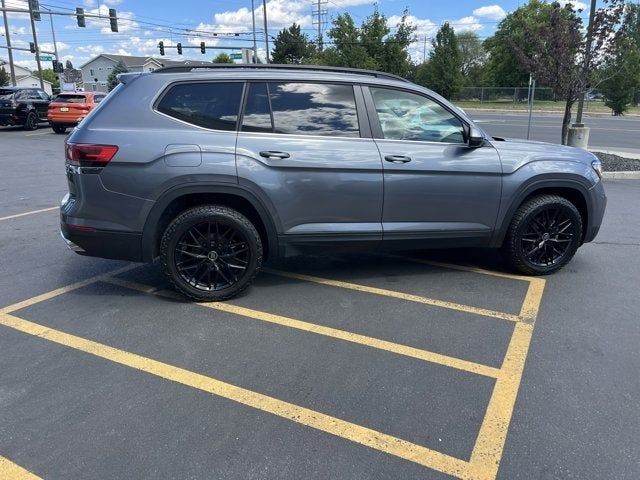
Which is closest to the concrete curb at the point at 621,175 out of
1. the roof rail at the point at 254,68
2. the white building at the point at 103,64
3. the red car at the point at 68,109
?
the roof rail at the point at 254,68

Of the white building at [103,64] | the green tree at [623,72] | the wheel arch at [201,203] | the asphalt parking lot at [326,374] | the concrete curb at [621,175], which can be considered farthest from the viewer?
the white building at [103,64]

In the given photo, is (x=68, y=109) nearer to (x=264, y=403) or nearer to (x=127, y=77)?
(x=127, y=77)

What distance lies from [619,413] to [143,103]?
379cm

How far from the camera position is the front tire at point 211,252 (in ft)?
13.3

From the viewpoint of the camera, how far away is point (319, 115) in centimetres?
423

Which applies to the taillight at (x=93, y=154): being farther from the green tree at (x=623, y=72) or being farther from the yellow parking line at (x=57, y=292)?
the green tree at (x=623, y=72)

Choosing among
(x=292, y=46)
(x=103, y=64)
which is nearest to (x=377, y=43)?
(x=292, y=46)

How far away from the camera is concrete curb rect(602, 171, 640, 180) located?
10656mm

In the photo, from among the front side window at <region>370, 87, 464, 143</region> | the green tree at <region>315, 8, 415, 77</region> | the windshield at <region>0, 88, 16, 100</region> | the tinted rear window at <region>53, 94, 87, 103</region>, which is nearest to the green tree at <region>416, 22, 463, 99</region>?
the green tree at <region>315, 8, 415, 77</region>

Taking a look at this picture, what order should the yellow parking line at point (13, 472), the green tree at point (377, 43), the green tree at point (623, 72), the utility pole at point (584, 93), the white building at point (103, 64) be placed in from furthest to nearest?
1. the white building at point (103, 64)
2. the green tree at point (377, 43)
3. the green tree at point (623, 72)
4. the utility pole at point (584, 93)
5. the yellow parking line at point (13, 472)

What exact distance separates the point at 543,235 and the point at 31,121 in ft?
78.7

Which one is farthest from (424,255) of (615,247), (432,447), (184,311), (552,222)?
(432,447)

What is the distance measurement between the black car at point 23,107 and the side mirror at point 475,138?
2310 centimetres

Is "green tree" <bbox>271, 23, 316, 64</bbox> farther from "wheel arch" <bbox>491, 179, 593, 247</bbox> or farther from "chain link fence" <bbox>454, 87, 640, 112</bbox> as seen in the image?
"wheel arch" <bbox>491, 179, 593, 247</bbox>
